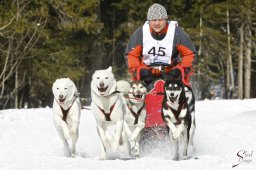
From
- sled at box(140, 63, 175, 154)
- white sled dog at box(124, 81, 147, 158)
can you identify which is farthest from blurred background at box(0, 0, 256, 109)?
white sled dog at box(124, 81, 147, 158)

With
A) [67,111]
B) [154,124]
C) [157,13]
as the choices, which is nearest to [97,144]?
[154,124]

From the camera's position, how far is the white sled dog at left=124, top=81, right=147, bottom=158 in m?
7.48

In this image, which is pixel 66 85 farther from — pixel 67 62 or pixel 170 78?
pixel 67 62

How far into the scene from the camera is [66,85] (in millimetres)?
7633

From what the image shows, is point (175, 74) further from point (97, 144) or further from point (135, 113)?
point (97, 144)

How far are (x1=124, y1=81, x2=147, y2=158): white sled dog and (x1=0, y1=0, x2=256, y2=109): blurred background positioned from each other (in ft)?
50.0

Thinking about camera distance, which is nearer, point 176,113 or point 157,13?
point 176,113

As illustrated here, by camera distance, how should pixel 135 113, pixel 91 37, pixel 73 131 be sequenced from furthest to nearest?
1. pixel 91 37
2. pixel 73 131
3. pixel 135 113

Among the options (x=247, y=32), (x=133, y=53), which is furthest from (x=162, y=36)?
(x=247, y=32)

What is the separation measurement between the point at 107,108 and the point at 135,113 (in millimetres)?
385

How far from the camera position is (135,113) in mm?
7520

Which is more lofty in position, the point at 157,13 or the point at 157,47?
the point at 157,13

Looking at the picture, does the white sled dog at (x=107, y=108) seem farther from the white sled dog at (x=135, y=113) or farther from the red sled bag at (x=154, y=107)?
the red sled bag at (x=154, y=107)

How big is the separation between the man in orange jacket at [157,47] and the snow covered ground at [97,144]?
122cm
